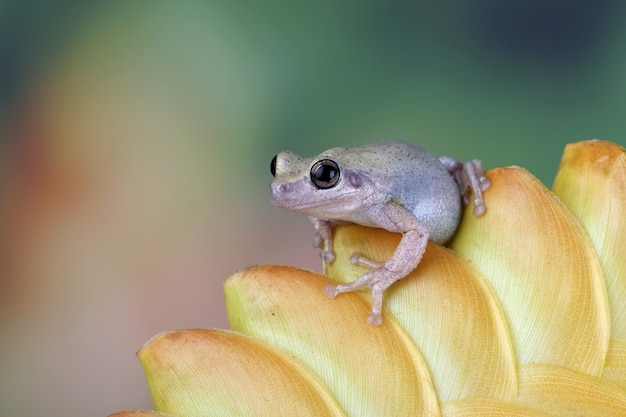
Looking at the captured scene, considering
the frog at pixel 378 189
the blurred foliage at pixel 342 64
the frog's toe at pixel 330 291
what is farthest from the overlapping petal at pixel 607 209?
the blurred foliage at pixel 342 64

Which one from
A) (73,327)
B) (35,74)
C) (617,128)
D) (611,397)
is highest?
(35,74)

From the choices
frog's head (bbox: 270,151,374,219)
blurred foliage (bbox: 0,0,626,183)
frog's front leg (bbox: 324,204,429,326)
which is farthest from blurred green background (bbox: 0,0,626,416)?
frog's front leg (bbox: 324,204,429,326)

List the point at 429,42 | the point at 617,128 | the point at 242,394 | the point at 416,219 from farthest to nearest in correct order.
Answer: the point at 429,42 < the point at 617,128 < the point at 416,219 < the point at 242,394

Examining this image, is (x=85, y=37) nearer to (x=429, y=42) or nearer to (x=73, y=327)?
(x=73, y=327)

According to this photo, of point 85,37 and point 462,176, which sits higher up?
point 85,37

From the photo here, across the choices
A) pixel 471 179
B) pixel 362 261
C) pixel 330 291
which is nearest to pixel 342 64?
pixel 471 179

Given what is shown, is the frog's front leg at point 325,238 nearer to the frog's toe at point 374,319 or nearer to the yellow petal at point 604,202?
the frog's toe at point 374,319

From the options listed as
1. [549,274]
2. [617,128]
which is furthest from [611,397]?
[617,128]

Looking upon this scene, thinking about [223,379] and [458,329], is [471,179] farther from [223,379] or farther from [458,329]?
[223,379]
